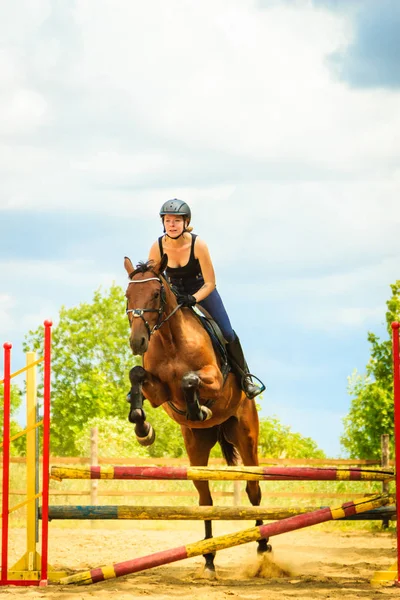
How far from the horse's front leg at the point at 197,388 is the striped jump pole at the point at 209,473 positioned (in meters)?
0.45

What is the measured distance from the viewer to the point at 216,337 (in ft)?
21.9

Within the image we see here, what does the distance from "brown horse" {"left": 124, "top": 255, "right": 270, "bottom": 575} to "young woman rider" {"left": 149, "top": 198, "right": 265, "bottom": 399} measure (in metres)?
0.14

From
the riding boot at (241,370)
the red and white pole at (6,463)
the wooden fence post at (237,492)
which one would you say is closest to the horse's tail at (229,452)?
the riding boot at (241,370)

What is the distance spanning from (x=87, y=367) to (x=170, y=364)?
40.4 ft

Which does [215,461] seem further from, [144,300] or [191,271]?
[144,300]

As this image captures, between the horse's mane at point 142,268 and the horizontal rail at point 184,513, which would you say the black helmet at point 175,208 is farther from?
the horizontal rail at point 184,513

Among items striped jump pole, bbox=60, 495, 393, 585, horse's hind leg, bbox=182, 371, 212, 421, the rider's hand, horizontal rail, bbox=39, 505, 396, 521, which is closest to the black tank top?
the rider's hand

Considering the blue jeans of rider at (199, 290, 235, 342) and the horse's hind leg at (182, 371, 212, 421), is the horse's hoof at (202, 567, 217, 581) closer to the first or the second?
the horse's hind leg at (182, 371, 212, 421)

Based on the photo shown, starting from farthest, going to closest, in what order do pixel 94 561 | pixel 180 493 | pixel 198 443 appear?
pixel 180 493, pixel 94 561, pixel 198 443

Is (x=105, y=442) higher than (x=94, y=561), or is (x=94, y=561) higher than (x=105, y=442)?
(x=105, y=442)

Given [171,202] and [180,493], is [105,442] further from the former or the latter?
[171,202]

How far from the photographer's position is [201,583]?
641cm

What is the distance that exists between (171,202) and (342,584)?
10.5 feet

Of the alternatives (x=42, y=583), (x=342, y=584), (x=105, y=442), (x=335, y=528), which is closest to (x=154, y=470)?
(x=42, y=583)
